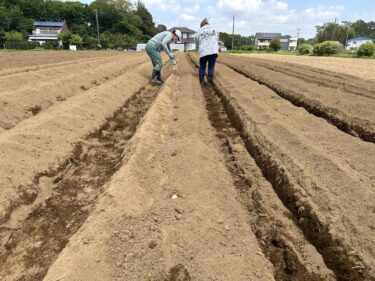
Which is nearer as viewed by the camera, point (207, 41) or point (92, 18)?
point (207, 41)

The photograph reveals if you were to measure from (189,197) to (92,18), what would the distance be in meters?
99.7

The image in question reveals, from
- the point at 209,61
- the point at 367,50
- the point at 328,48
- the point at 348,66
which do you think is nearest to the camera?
the point at 209,61

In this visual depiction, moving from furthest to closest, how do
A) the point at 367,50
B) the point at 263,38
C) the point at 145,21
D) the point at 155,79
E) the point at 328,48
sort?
the point at 263,38, the point at 145,21, the point at 328,48, the point at 367,50, the point at 155,79

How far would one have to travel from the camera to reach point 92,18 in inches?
3656

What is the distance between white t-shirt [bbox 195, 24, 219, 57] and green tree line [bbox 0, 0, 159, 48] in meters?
69.0

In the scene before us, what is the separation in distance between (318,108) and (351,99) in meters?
1.01

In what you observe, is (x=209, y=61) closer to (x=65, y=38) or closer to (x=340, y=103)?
(x=340, y=103)

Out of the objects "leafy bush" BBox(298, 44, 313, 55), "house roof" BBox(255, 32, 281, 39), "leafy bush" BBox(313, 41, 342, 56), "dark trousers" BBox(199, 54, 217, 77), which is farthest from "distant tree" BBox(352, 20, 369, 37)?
"dark trousers" BBox(199, 54, 217, 77)

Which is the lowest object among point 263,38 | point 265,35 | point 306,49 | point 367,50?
point 306,49

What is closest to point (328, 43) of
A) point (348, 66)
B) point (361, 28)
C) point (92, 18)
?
point (348, 66)

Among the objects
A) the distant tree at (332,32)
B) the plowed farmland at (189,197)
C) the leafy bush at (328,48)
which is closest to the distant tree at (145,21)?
the distant tree at (332,32)

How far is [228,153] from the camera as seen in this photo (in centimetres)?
479

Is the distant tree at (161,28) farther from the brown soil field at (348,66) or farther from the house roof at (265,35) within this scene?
the brown soil field at (348,66)

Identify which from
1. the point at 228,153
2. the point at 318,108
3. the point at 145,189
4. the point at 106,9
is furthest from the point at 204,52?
the point at 106,9
